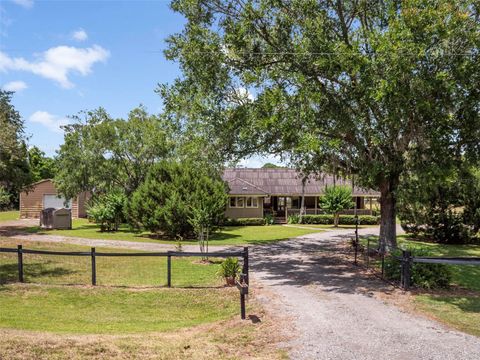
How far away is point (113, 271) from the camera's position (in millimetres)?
15586

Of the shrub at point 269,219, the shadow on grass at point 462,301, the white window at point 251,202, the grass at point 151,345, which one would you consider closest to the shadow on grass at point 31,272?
the grass at point 151,345

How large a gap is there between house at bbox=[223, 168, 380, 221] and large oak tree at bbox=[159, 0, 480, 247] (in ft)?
70.5

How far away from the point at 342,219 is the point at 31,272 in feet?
96.9

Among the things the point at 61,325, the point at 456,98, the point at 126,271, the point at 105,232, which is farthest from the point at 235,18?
the point at 105,232

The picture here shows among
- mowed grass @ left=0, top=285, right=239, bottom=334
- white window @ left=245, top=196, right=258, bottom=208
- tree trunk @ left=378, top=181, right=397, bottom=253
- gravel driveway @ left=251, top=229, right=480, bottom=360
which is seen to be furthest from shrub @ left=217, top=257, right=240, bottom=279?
white window @ left=245, top=196, right=258, bottom=208

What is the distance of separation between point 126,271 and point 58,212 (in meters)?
18.8

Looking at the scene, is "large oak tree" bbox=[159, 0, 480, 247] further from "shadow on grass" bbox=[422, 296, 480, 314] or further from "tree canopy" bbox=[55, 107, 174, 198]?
"tree canopy" bbox=[55, 107, 174, 198]

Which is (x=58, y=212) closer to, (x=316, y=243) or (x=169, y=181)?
(x=169, y=181)

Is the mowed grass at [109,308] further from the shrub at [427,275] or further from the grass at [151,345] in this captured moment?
the shrub at [427,275]

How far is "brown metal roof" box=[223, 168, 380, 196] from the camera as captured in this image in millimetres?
40281

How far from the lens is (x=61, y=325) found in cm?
891

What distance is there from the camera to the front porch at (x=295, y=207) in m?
41.6

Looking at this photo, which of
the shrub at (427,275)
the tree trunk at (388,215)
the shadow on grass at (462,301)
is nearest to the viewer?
the shadow on grass at (462,301)

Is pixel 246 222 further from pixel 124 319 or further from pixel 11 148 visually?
pixel 124 319
